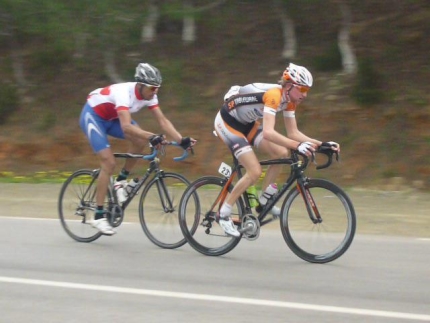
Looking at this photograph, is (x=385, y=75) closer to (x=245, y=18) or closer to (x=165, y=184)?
(x=245, y=18)

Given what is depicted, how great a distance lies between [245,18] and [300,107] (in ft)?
13.8

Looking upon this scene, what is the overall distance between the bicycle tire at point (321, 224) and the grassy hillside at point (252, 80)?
6.70 meters

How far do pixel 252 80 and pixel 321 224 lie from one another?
11.2 metres

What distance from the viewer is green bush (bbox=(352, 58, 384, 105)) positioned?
1688cm

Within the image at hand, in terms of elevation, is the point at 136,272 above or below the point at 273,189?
below

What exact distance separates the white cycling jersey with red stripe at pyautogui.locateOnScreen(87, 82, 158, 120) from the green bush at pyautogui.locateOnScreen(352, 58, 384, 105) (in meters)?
8.59

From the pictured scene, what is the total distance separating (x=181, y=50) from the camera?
21.0 m

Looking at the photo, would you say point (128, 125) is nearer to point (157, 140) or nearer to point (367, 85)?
point (157, 140)

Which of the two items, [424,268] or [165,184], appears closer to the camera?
[424,268]

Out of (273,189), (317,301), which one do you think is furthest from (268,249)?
(317,301)

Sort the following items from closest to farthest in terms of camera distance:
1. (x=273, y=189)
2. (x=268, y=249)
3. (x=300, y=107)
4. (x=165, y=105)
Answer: (x=273, y=189) → (x=268, y=249) → (x=300, y=107) → (x=165, y=105)

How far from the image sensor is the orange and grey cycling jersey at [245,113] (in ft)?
26.8

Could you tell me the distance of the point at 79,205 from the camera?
9.70m

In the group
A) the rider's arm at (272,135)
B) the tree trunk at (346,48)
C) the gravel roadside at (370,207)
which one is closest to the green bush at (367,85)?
the tree trunk at (346,48)
